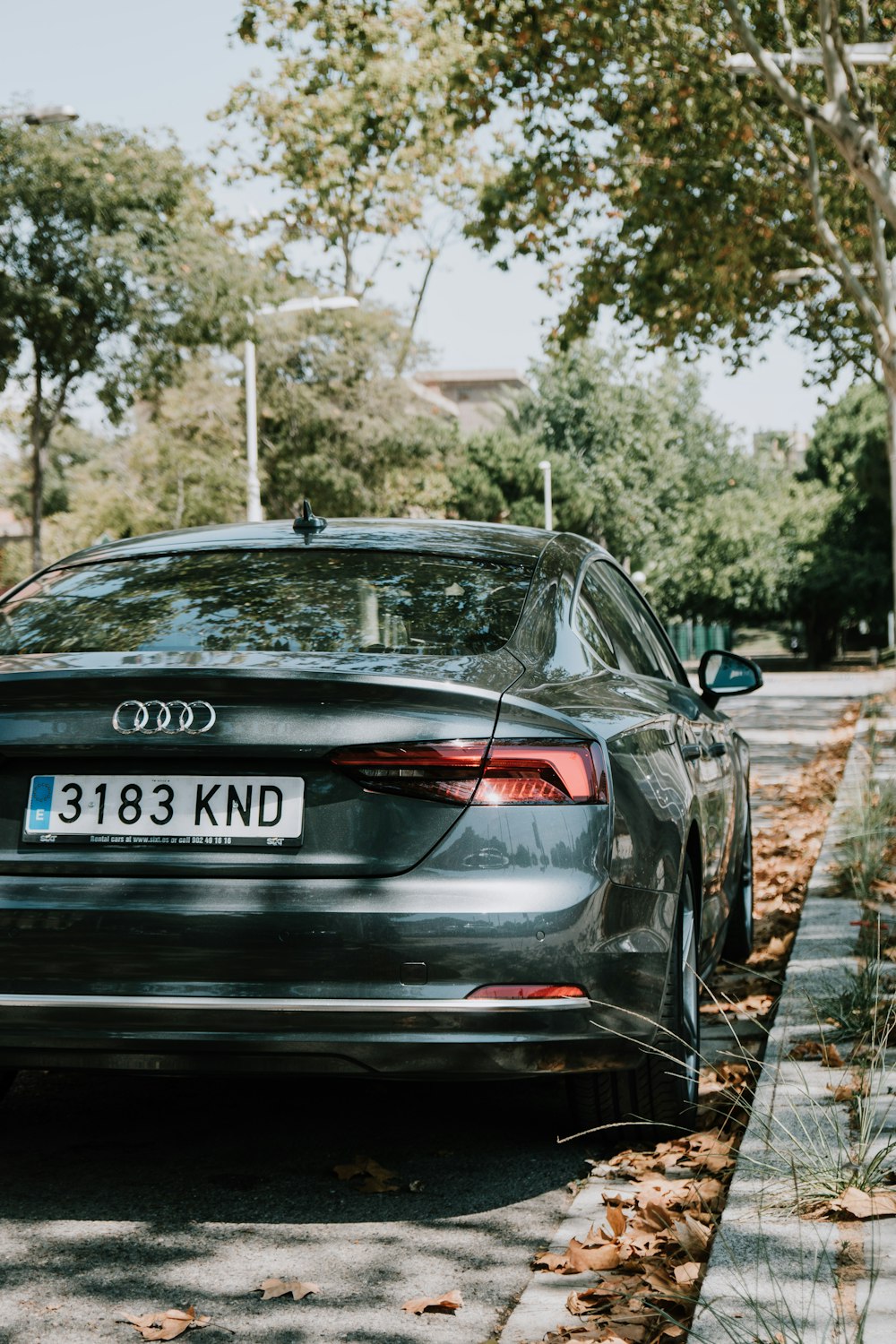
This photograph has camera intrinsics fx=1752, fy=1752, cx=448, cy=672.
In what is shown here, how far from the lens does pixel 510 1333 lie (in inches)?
125

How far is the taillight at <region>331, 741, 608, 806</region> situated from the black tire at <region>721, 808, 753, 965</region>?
9.76 feet

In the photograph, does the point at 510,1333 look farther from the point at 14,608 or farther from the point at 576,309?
the point at 576,309

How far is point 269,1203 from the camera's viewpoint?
3.98 m

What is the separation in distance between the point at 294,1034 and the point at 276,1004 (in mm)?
80

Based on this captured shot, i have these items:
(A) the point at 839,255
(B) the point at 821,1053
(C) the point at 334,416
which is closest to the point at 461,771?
(B) the point at 821,1053

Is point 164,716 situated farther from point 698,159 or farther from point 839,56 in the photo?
point 698,159

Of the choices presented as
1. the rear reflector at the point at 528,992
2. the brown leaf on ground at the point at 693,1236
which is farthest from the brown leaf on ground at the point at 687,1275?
the rear reflector at the point at 528,992

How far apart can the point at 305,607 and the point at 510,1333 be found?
176 cm

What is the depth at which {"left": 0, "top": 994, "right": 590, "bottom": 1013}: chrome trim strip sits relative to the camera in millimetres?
3570

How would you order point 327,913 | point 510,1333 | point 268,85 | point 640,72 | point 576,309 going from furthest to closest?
1. point 268,85
2. point 576,309
3. point 640,72
4. point 327,913
5. point 510,1333

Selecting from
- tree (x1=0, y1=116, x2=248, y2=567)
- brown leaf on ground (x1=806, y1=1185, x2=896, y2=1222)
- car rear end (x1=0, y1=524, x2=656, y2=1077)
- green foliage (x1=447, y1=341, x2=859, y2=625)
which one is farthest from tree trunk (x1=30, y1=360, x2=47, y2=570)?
brown leaf on ground (x1=806, y1=1185, x2=896, y2=1222)

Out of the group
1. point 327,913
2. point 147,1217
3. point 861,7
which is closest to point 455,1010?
point 327,913

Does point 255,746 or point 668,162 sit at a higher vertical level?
point 668,162

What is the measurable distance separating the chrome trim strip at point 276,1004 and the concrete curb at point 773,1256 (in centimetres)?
53
